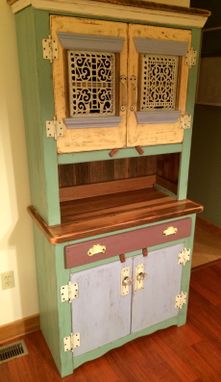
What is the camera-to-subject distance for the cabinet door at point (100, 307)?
5.24ft

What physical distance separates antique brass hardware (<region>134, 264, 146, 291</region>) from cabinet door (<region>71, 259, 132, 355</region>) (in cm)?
6

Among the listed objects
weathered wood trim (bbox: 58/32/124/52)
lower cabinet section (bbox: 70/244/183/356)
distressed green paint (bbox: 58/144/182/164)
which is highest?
weathered wood trim (bbox: 58/32/124/52)

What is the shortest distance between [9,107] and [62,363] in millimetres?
1334

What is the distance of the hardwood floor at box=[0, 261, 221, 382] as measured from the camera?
5.55 ft

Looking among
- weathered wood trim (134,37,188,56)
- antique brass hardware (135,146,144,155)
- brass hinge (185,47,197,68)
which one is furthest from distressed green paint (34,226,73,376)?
brass hinge (185,47,197,68)

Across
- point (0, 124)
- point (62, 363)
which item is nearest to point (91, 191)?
point (0, 124)

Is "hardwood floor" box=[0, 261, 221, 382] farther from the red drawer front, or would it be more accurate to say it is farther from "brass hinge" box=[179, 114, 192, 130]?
"brass hinge" box=[179, 114, 192, 130]

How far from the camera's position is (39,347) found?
6.19 ft

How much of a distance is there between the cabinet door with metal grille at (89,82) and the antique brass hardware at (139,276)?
67 cm

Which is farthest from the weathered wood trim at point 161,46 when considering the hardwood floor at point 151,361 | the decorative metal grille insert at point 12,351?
the decorative metal grille insert at point 12,351

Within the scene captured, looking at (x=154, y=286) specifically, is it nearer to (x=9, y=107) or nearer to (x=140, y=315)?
(x=140, y=315)

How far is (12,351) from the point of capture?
1.85 meters

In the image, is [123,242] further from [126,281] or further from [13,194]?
[13,194]

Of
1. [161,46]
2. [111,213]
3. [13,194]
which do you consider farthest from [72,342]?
[161,46]
